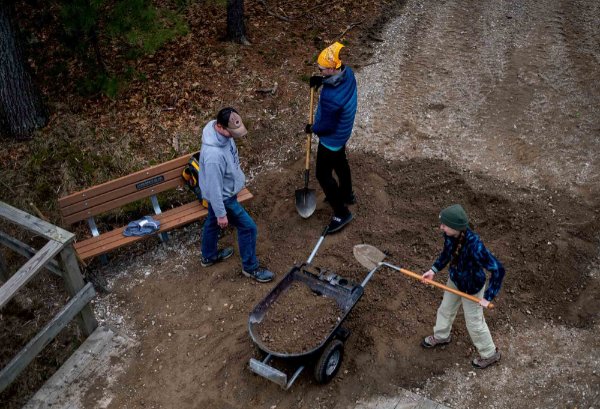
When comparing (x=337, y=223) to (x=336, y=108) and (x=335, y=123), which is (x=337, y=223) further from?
(x=336, y=108)

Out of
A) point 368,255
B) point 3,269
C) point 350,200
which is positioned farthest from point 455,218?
point 3,269

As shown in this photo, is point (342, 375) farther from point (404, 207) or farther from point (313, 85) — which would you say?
point (313, 85)

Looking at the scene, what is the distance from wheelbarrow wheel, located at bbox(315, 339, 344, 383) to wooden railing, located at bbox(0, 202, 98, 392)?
2.56 metres

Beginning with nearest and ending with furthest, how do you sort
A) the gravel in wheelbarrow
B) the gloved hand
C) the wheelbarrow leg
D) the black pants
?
the wheelbarrow leg
the gravel in wheelbarrow
the gloved hand
the black pants

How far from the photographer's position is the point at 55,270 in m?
6.21

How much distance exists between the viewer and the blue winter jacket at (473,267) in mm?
5062

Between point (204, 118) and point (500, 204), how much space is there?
4677 mm

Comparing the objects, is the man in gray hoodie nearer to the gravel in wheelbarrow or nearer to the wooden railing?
the gravel in wheelbarrow

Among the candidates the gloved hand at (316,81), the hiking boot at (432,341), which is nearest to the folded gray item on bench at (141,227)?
the gloved hand at (316,81)

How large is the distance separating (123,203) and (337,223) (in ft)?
8.98

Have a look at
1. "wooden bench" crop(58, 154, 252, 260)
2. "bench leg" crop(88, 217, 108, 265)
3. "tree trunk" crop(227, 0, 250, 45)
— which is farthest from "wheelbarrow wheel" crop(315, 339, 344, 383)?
"tree trunk" crop(227, 0, 250, 45)

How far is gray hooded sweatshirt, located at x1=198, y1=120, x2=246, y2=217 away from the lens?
601 centimetres

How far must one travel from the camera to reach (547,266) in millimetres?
6879

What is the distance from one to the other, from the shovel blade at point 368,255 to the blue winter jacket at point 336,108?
1.25 metres
